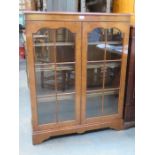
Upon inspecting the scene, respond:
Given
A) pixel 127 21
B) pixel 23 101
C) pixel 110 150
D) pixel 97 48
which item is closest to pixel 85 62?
pixel 97 48

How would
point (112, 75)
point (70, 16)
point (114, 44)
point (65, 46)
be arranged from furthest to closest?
point (112, 75) < point (114, 44) < point (65, 46) < point (70, 16)

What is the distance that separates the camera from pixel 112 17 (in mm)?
1867

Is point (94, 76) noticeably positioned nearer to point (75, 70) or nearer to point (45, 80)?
point (75, 70)

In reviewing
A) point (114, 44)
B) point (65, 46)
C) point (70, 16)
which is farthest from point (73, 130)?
point (70, 16)

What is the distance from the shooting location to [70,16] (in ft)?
5.71

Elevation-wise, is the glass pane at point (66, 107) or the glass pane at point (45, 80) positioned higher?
the glass pane at point (45, 80)

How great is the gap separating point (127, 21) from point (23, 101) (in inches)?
75.3

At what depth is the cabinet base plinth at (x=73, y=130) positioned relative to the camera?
1.99 meters

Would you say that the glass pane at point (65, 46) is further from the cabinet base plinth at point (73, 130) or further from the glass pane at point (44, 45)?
the cabinet base plinth at point (73, 130)

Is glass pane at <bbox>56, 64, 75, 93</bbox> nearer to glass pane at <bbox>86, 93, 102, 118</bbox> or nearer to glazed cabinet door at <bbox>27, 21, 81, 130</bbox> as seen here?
glazed cabinet door at <bbox>27, 21, 81, 130</bbox>

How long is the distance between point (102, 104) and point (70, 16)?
99 cm

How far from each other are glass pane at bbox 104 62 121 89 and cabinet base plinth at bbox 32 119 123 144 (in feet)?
1.36

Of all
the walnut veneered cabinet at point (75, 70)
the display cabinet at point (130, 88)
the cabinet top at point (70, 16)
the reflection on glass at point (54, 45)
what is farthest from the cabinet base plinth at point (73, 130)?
the cabinet top at point (70, 16)
